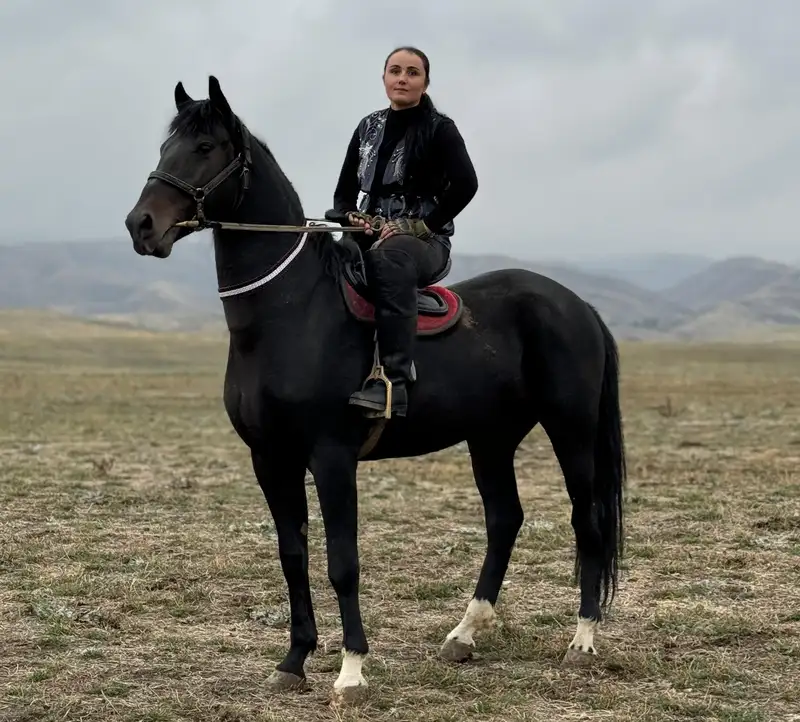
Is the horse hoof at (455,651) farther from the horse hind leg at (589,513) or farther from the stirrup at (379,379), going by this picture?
the stirrup at (379,379)

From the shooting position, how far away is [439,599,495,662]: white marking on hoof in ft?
19.6

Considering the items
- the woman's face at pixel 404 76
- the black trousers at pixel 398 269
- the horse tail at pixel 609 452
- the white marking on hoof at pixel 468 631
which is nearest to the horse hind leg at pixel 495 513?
the white marking on hoof at pixel 468 631

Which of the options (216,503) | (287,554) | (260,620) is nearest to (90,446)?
(216,503)

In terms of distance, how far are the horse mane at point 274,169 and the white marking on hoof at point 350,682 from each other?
7.17 ft

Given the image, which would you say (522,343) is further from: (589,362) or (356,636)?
(356,636)

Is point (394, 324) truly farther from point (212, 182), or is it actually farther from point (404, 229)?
point (212, 182)

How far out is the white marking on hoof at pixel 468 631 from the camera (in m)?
5.97

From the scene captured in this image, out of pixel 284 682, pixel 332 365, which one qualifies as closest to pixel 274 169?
pixel 332 365

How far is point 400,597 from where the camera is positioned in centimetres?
740

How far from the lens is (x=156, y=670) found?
5641 millimetres

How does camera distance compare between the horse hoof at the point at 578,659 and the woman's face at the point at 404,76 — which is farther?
the horse hoof at the point at 578,659

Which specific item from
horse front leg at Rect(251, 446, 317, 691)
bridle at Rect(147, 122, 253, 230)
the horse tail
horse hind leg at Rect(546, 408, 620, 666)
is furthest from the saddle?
the horse tail

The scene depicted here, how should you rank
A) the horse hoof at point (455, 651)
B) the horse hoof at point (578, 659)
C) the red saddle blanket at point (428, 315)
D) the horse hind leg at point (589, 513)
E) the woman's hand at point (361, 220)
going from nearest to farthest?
the red saddle blanket at point (428, 315)
the woman's hand at point (361, 220)
the horse hoof at point (578, 659)
the horse hoof at point (455, 651)
the horse hind leg at point (589, 513)

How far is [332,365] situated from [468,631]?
2.12 m
